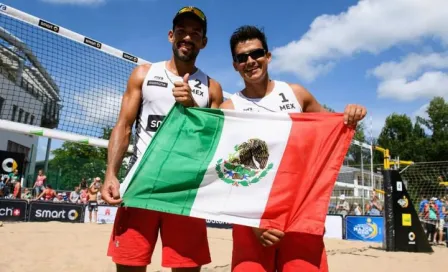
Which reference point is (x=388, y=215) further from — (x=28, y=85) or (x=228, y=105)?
(x=28, y=85)

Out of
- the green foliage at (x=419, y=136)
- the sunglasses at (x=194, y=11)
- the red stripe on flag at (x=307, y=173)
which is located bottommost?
the red stripe on flag at (x=307, y=173)

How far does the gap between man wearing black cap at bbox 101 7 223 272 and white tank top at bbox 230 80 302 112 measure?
33 cm

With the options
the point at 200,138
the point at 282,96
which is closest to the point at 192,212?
the point at 200,138

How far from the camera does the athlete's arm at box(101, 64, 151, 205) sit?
250 centimetres

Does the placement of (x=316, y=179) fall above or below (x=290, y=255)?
above

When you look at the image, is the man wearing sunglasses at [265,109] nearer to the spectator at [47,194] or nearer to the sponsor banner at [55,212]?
the sponsor banner at [55,212]

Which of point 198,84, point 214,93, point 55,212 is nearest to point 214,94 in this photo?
point 214,93

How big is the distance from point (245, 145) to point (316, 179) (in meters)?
0.50

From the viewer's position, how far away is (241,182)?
2.50 m

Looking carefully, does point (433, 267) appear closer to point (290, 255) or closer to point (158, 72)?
point (290, 255)

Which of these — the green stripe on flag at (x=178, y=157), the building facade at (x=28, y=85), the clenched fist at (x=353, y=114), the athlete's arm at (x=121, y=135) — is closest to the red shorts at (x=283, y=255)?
the green stripe on flag at (x=178, y=157)

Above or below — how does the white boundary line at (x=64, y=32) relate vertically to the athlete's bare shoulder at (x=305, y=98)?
above

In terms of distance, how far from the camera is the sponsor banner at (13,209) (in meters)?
13.1

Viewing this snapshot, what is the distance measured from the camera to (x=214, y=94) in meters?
2.90
